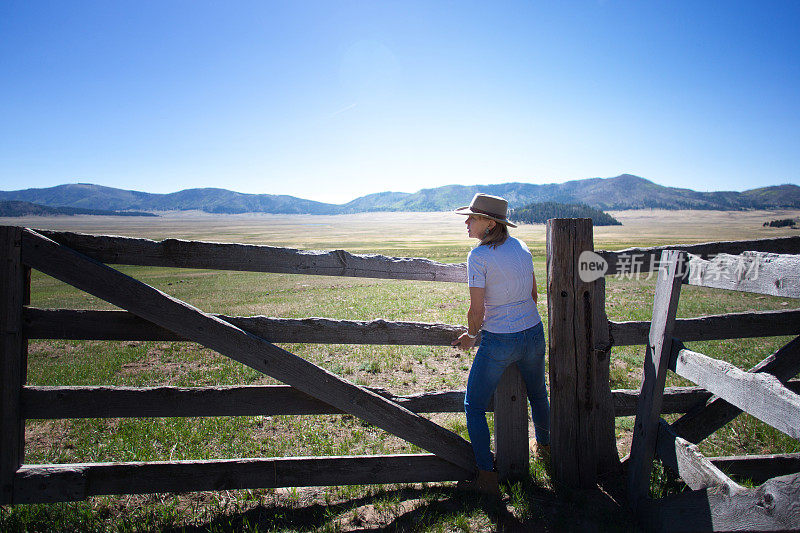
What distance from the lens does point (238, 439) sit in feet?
17.6

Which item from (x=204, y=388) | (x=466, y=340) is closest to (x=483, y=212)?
(x=466, y=340)

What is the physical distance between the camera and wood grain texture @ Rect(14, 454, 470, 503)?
3.25 meters

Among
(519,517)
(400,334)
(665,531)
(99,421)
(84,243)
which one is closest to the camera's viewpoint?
(665,531)

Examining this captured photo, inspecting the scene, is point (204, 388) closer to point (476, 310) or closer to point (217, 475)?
point (217, 475)

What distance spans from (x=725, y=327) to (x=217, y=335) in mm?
4938

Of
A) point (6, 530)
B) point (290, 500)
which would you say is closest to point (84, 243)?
point (6, 530)

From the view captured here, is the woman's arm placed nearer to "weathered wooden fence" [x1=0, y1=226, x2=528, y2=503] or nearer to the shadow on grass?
"weathered wooden fence" [x1=0, y1=226, x2=528, y2=503]

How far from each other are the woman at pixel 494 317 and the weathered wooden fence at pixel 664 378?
12.1 inches

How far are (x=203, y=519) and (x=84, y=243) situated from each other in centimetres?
268

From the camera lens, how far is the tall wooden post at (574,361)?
11.9ft

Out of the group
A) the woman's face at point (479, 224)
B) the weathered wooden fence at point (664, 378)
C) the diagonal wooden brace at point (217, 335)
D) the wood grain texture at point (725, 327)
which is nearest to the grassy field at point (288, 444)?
the weathered wooden fence at point (664, 378)

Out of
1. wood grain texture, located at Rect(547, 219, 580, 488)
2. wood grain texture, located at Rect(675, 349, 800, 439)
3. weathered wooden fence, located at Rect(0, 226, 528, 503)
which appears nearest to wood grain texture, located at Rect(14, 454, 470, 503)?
weathered wooden fence, located at Rect(0, 226, 528, 503)

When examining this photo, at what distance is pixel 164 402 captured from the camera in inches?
137

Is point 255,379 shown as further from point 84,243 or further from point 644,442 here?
point 644,442
